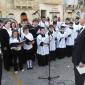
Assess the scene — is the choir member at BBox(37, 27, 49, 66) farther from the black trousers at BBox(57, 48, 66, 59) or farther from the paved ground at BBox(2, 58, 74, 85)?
the black trousers at BBox(57, 48, 66, 59)

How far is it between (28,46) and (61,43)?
230 centimetres

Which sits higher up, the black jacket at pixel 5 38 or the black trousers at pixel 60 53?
the black jacket at pixel 5 38

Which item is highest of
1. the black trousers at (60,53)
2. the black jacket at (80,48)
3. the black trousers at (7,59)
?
the black jacket at (80,48)

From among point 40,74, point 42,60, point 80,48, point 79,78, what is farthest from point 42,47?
point 80,48

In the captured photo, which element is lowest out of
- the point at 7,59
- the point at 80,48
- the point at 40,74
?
the point at 40,74

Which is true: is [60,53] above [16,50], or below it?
below

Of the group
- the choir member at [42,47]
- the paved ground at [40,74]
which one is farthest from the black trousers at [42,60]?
the paved ground at [40,74]

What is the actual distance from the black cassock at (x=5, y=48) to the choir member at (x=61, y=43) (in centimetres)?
261

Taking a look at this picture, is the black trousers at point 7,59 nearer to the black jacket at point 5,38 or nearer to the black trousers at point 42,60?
the black jacket at point 5,38

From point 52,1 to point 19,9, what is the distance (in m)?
4.82

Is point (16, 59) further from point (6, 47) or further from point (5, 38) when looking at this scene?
point (5, 38)

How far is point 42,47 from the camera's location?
11664mm

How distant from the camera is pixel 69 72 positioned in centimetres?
1053

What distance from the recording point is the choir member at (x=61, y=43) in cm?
1298
